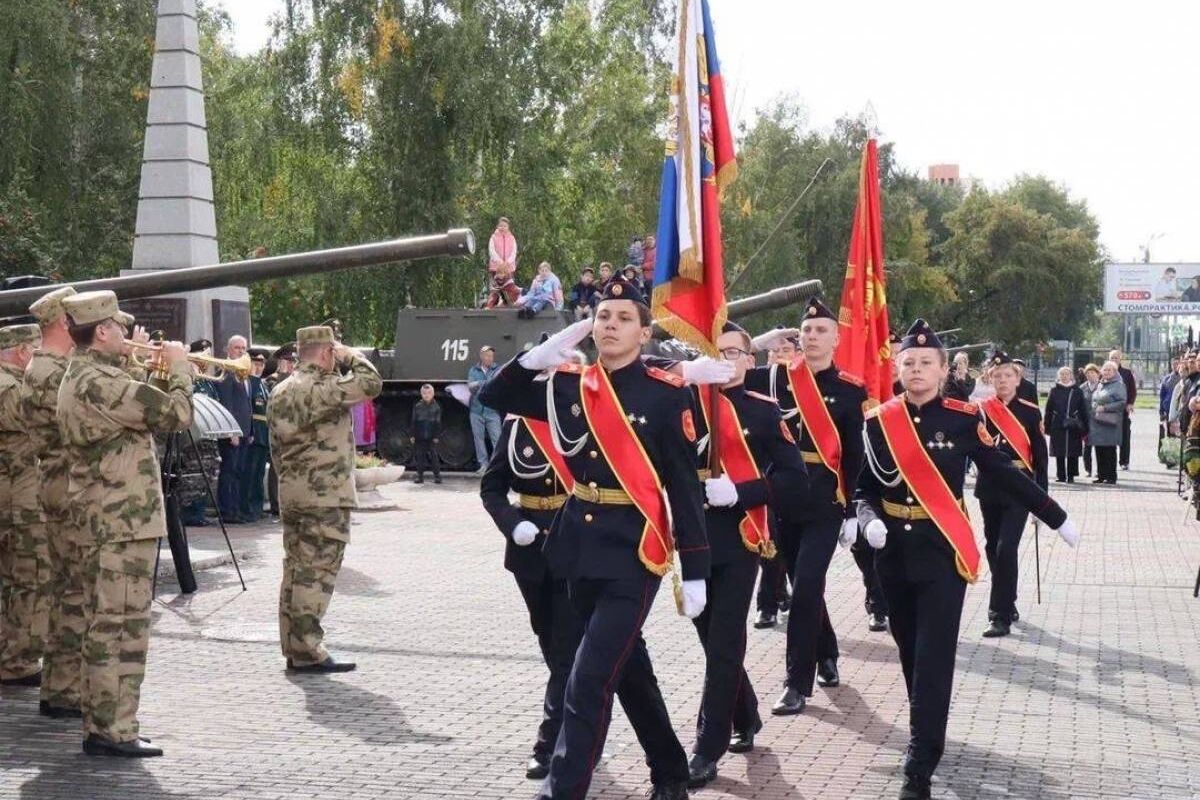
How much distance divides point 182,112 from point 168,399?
14.5 meters

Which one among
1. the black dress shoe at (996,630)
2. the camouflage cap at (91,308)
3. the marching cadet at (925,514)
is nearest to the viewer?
the marching cadet at (925,514)

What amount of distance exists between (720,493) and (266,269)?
12.5ft

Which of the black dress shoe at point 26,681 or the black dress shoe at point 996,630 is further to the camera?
the black dress shoe at point 996,630

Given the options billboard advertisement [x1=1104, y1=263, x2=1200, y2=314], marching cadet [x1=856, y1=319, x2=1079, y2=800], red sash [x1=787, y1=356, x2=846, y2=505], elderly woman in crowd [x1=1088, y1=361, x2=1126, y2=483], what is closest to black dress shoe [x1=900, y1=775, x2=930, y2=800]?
marching cadet [x1=856, y1=319, x2=1079, y2=800]

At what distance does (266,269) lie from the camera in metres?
9.93

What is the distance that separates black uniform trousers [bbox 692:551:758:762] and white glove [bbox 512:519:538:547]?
2.49 ft

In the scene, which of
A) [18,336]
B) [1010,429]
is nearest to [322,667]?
[18,336]

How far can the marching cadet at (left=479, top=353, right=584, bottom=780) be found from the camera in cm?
752

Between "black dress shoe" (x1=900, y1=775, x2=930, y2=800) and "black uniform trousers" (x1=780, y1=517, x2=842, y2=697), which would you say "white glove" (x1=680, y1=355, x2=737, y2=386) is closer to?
"black dress shoe" (x1=900, y1=775, x2=930, y2=800)

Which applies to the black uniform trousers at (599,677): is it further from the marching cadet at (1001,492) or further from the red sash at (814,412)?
the marching cadet at (1001,492)

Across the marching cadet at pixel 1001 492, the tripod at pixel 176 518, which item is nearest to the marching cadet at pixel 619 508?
the marching cadet at pixel 1001 492

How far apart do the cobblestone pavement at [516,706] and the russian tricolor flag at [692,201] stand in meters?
1.95

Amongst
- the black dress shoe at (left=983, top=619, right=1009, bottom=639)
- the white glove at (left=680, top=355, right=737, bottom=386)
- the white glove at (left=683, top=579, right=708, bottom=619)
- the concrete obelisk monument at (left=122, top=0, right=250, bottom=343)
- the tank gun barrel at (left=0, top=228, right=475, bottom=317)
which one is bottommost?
the black dress shoe at (left=983, top=619, right=1009, bottom=639)

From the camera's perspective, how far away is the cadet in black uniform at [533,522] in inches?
296
